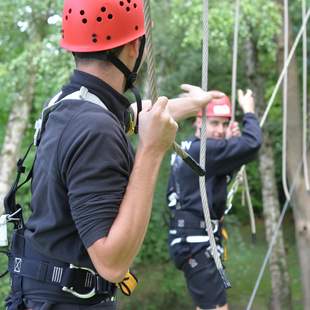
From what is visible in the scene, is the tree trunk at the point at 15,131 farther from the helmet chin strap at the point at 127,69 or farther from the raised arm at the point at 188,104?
the helmet chin strap at the point at 127,69

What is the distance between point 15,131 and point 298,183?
311 centimetres

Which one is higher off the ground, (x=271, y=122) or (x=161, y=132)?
(x=161, y=132)

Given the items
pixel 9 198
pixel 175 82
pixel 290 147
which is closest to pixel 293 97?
pixel 290 147

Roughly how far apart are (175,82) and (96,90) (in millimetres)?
6053

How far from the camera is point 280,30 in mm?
7180

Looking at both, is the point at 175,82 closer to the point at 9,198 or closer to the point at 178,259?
the point at 178,259

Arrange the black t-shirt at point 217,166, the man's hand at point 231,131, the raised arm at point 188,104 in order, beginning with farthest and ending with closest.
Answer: the man's hand at point 231,131 < the black t-shirt at point 217,166 < the raised arm at point 188,104

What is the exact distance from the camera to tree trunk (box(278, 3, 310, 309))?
23.8ft

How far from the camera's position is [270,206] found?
28.1 ft

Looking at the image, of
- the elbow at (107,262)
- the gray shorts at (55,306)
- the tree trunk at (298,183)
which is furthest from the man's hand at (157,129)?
the tree trunk at (298,183)

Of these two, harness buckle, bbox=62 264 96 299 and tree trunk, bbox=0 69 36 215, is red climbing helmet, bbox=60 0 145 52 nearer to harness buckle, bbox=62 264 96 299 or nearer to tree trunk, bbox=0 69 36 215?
harness buckle, bbox=62 264 96 299

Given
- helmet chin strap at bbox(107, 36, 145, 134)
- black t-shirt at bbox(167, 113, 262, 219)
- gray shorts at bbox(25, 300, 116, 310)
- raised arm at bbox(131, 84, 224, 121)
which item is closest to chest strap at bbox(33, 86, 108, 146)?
helmet chin strap at bbox(107, 36, 145, 134)

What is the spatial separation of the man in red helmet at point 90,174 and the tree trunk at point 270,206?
6.35m

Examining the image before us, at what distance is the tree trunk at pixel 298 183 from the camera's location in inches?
285
